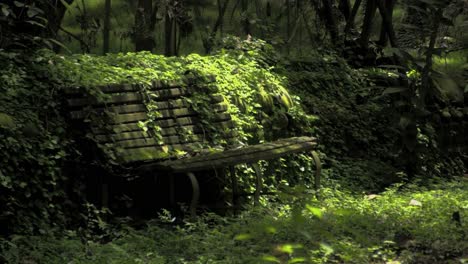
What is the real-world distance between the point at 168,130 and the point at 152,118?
28 cm

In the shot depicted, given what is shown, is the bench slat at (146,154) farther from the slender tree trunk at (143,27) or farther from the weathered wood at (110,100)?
the slender tree trunk at (143,27)

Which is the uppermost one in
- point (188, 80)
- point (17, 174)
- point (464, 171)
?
point (188, 80)

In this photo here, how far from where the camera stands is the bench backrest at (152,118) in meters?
8.85

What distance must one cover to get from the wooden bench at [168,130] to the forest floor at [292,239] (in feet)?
2.24

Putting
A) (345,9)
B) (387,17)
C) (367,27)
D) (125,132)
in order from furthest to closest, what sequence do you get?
(345,9)
(367,27)
(387,17)
(125,132)

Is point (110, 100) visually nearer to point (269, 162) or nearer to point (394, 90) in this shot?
point (269, 162)

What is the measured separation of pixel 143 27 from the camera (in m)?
17.1

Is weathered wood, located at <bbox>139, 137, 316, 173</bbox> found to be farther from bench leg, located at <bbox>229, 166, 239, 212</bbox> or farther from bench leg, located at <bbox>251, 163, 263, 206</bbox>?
bench leg, located at <bbox>229, 166, 239, 212</bbox>

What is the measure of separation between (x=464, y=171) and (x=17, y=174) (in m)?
8.76

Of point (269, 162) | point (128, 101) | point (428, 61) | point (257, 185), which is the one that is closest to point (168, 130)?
point (128, 101)

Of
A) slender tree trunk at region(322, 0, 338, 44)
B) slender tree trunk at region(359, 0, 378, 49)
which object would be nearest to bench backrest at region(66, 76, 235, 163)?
slender tree trunk at region(322, 0, 338, 44)

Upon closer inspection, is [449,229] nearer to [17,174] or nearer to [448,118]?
[17,174]

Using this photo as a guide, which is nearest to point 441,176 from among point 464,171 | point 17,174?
point 464,171

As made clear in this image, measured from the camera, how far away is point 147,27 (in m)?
17.5
